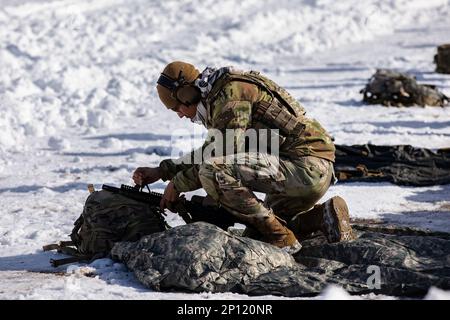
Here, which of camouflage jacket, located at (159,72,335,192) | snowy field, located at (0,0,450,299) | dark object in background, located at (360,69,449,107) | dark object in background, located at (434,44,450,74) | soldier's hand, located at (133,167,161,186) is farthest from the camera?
dark object in background, located at (434,44,450,74)

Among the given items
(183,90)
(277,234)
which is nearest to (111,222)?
(183,90)

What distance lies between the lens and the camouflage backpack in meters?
5.78

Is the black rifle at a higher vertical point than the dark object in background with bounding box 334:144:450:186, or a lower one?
lower

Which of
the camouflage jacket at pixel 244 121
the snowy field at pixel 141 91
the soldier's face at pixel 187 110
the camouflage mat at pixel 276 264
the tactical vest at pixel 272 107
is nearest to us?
the camouflage mat at pixel 276 264

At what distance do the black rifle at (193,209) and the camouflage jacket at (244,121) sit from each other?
0.58 feet

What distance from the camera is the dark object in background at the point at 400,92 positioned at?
13.7 m

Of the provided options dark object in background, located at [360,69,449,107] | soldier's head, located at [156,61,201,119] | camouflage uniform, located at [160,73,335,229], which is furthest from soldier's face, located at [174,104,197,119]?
dark object in background, located at [360,69,449,107]

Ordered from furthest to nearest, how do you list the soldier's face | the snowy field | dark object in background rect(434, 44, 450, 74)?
dark object in background rect(434, 44, 450, 74), the snowy field, the soldier's face

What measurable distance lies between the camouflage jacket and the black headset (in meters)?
0.07

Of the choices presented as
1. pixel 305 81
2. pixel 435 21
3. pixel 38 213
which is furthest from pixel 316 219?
pixel 435 21

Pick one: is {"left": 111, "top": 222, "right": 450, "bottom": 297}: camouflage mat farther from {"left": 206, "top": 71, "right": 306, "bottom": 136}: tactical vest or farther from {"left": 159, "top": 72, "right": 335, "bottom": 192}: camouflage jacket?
{"left": 206, "top": 71, "right": 306, "bottom": 136}: tactical vest

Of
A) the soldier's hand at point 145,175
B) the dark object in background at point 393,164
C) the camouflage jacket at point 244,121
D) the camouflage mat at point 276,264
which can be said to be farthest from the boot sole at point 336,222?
the dark object in background at point 393,164

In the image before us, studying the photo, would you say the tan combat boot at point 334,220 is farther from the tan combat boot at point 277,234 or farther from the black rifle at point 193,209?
the black rifle at point 193,209

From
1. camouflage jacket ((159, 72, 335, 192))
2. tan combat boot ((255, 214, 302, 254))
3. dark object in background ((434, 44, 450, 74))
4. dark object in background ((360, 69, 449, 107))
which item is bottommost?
tan combat boot ((255, 214, 302, 254))
